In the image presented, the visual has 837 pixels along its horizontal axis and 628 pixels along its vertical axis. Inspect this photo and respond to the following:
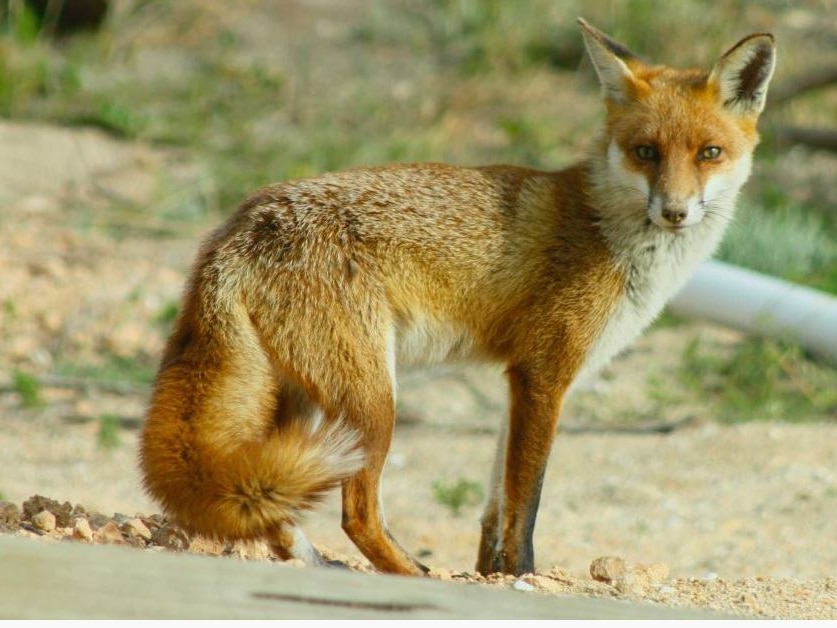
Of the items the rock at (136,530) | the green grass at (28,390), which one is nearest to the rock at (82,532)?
the rock at (136,530)

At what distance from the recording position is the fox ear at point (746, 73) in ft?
16.4

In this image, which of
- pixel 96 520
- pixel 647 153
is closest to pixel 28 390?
pixel 96 520

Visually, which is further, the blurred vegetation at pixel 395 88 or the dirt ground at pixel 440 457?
the blurred vegetation at pixel 395 88

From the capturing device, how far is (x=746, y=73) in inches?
200

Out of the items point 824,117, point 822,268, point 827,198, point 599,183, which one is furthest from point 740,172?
point 824,117

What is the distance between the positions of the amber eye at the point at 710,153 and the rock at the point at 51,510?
276cm

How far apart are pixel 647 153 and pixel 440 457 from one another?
3.05 meters

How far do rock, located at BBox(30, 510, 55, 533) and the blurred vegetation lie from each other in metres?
5.88

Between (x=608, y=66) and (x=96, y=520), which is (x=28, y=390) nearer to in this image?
(x=96, y=520)

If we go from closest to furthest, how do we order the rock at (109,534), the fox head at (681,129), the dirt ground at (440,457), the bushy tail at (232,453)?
the bushy tail at (232,453), the rock at (109,534), the dirt ground at (440,457), the fox head at (681,129)

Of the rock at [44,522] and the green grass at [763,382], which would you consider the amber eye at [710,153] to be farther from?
the green grass at [763,382]

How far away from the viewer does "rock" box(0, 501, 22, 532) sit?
4.23 m

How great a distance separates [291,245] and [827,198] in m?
7.59

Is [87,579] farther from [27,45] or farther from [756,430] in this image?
[27,45]
